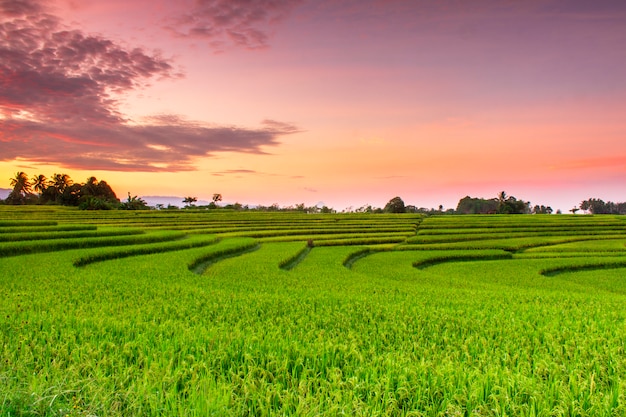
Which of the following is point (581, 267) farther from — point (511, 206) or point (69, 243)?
point (511, 206)

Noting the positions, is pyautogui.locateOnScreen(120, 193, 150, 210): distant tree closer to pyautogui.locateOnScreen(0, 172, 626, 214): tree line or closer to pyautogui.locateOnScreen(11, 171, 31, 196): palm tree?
pyautogui.locateOnScreen(0, 172, 626, 214): tree line

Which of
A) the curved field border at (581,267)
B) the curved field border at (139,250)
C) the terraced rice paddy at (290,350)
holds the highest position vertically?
the terraced rice paddy at (290,350)

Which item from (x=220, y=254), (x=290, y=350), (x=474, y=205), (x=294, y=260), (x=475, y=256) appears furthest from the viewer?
(x=474, y=205)

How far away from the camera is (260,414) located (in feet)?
11.6

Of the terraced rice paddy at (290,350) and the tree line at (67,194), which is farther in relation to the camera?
the tree line at (67,194)

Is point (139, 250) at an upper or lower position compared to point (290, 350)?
lower

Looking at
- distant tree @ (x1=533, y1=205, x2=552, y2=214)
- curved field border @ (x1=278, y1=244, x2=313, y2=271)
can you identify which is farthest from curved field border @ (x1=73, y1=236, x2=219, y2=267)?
distant tree @ (x1=533, y1=205, x2=552, y2=214)

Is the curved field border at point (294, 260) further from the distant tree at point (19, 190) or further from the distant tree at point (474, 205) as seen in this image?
the distant tree at point (474, 205)

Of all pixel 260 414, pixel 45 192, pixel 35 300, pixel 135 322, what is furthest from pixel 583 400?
pixel 45 192

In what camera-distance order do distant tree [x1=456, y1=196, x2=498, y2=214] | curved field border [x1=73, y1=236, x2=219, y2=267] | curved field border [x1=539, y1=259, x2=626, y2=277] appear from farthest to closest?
distant tree [x1=456, y1=196, x2=498, y2=214], curved field border [x1=539, y1=259, x2=626, y2=277], curved field border [x1=73, y1=236, x2=219, y2=267]

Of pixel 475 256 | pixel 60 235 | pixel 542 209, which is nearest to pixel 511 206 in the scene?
pixel 542 209

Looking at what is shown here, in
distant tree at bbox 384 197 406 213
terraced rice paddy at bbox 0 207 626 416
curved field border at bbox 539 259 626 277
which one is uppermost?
distant tree at bbox 384 197 406 213

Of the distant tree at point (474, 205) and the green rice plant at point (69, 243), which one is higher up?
the distant tree at point (474, 205)

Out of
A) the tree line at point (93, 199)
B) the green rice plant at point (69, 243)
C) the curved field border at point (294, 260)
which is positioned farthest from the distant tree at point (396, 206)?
the green rice plant at point (69, 243)
